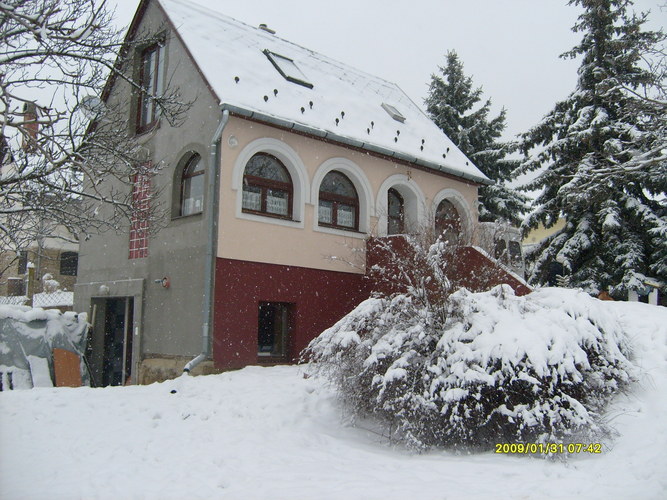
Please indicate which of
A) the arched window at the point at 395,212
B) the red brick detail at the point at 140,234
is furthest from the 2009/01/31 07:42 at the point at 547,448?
the red brick detail at the point at 140,234

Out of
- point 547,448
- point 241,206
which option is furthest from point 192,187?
point 547,448

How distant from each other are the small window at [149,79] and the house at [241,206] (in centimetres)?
4

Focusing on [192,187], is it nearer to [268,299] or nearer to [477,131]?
[268,299]

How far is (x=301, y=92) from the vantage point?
43.7 feet

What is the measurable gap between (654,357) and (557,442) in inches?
97.3

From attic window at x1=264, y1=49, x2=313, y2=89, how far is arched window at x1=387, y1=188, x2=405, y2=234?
3.35 meters

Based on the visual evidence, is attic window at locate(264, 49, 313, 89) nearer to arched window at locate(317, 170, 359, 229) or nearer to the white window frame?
arched window at locate(317, 170, 359, 229)

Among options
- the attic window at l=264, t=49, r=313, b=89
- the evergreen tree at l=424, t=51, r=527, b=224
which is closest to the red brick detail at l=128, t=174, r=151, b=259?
the attic window at l=264, t=49, r=313, b=89

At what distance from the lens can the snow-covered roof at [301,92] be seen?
38.4 ft

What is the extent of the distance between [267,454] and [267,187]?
6.64 meters

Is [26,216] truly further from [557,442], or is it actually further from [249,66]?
[557,442]

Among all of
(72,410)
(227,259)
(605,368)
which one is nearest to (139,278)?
(227,259)

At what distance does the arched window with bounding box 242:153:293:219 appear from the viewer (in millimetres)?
11602

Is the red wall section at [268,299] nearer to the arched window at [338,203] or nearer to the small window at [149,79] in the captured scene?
the arched window at [338,203]
